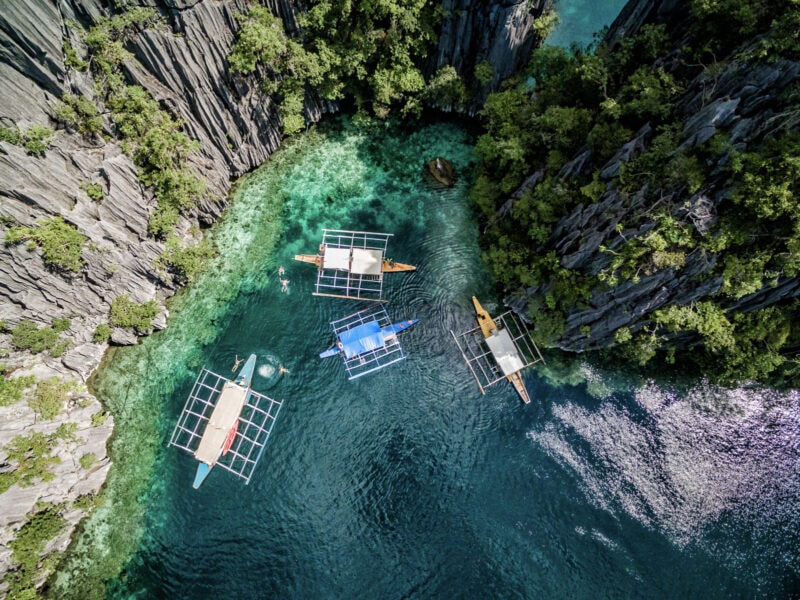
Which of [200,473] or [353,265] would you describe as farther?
[353,265]

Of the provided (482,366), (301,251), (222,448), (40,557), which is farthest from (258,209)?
(40,557)

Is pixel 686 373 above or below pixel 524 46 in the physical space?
below

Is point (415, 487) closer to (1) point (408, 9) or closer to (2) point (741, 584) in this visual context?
(2) point (741, 584)

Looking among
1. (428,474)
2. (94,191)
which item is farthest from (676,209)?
(94,191)

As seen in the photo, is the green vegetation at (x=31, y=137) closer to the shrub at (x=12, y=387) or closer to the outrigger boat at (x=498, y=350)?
the shrub at (x=12, y=387)

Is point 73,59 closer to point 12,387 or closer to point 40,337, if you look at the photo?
point 40,337

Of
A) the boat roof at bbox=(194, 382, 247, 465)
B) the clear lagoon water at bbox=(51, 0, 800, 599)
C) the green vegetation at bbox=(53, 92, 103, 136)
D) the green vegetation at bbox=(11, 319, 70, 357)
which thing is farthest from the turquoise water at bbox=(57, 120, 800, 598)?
the green vegetation at bbox=(53, 92, 103, 136)
